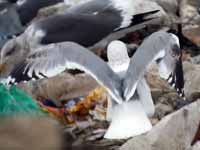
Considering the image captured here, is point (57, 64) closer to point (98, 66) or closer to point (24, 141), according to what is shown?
point (98, 66)

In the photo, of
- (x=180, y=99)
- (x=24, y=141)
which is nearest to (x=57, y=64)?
(x=180, y=99)

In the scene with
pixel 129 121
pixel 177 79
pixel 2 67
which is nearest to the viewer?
pixel 129 121

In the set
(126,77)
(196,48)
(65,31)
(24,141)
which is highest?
(24,141)

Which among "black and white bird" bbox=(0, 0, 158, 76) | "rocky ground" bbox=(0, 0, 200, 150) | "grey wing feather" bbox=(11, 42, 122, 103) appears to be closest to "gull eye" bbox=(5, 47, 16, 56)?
"black and white bird" bbox=(0, 0, 158, 76)

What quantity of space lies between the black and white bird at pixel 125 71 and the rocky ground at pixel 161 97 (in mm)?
84

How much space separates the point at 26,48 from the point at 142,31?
92 cm

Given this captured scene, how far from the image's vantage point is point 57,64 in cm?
288

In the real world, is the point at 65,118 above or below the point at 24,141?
below

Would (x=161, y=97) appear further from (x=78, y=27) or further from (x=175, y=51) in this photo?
(x=78, y=27)

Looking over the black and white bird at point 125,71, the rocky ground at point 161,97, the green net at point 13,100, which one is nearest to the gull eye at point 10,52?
the rocky ground at point 161,97

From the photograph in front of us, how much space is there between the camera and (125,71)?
264cm

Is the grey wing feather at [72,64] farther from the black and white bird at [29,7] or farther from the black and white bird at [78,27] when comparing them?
the black and white bird at [29,7]

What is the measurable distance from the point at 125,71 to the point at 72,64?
270mm

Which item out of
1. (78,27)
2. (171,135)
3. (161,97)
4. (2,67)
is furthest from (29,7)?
(171,135)
